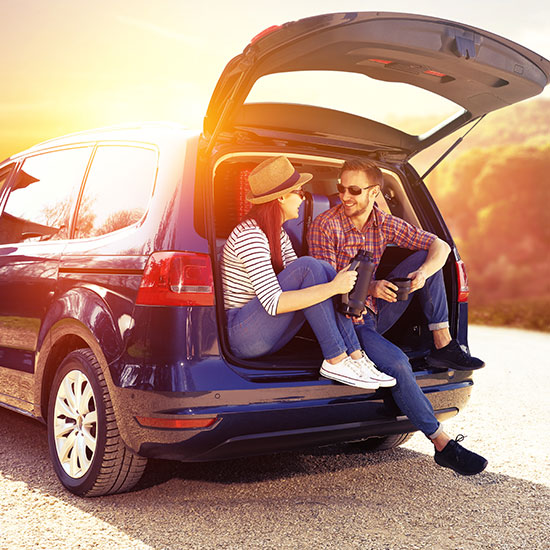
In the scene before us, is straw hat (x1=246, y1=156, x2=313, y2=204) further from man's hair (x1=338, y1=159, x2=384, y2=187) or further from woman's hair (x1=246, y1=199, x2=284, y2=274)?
man's hair (x1=338, y1=159, x2=384, y2=187)

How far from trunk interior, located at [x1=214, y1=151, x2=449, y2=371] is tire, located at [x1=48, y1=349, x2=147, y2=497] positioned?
0.70 meters

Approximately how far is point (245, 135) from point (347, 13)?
91 centimetres

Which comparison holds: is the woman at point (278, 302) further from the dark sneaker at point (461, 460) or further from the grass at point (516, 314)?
the grass at point (516, 314)

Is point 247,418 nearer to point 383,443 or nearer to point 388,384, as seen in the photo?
point 388,384

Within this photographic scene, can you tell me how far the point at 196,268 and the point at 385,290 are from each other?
120 cm

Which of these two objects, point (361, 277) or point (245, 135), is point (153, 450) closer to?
point (361, 277)

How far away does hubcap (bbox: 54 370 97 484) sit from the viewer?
369 centimetres

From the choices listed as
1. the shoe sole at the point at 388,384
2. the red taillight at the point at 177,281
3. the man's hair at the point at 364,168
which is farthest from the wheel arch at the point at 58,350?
the man's hair at the point at 364,168

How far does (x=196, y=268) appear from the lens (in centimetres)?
326

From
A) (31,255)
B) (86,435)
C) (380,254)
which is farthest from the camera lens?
(380,254)

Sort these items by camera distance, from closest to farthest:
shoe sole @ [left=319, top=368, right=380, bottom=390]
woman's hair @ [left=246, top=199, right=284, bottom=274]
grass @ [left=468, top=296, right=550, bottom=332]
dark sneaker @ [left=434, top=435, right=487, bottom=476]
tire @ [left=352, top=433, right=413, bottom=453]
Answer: shoe sole @ [left=319, top=368, right=380, bottom=390] → dark sneaker @ [left=434, top=435, right=487, bottom=476] → woman's hair @ [left=246, top=199, right=284, bottom=274] → tire @ [left=352, top=433, right=413, bottom=453] → grass @ [left=468, top=296, right=550, bottom=332]

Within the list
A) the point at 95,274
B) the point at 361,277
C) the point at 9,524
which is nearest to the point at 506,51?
the point at 361,277

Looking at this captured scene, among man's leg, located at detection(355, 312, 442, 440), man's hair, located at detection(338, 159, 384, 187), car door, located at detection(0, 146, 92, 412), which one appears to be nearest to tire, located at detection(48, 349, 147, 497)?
car door, located at detection(0, 146, 92, 412)

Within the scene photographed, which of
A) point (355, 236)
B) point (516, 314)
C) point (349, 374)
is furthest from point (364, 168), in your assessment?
point (516, 314)
